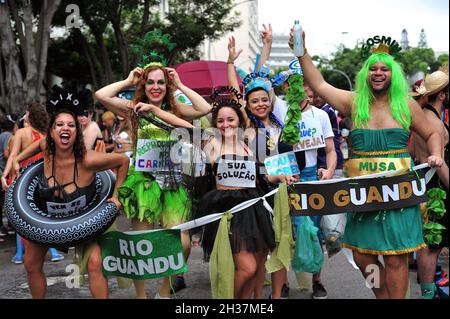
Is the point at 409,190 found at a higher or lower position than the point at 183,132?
lower

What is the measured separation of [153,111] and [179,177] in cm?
54

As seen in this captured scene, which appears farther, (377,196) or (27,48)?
(27,48)

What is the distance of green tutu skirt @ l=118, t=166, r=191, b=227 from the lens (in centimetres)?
413

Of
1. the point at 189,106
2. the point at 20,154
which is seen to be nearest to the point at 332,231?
the point at 189,106

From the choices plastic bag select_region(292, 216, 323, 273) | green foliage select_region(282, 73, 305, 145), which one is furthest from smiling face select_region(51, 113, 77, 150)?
plastic bag select_region(292, 216, 323, 273)

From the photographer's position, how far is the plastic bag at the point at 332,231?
4422mm

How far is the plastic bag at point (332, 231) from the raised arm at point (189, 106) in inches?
50.5

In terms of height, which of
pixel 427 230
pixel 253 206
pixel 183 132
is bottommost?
pixel 427 230

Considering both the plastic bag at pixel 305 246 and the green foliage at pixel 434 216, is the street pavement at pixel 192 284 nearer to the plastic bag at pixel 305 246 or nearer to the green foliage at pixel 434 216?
the plastic bag at pixel 305 246

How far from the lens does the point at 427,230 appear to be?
4059 millimetres

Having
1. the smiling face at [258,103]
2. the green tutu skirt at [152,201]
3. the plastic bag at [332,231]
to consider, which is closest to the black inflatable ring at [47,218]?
the green tutu skirt at [152,201]

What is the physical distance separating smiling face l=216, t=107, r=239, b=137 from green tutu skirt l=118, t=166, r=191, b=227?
61 cm

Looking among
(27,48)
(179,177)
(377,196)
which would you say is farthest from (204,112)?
(27,48)

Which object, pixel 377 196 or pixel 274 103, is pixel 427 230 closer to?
pixel 377 196
